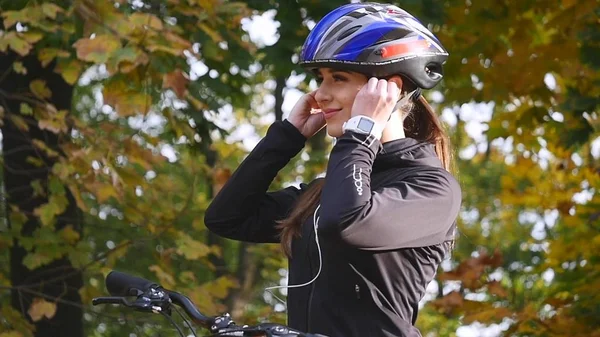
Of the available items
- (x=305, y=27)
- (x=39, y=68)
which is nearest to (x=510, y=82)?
(x=305, y=27)

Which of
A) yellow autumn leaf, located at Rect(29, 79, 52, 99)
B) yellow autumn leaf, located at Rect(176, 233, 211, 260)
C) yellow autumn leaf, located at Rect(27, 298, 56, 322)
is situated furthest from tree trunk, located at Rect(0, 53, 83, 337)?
yellow autumn leaf, located at Rect(176, 233, 211, 260)

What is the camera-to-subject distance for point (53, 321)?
7.55m

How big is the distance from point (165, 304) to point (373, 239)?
0.56 metres

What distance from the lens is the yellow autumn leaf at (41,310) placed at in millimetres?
6680

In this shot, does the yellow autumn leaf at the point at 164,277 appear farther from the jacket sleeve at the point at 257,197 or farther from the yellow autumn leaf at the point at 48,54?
the jacket sleeve at the point at 257,197

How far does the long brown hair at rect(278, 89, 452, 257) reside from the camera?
137 inches

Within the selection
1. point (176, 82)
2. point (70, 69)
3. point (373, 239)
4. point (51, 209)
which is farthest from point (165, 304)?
point (51, 209)

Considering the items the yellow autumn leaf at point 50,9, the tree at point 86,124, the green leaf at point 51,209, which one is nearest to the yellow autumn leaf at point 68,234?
the tree at point 86,124

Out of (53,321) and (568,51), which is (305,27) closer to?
(568,51)

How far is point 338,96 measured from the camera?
339 centimetres

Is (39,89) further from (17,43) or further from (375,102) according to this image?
(375,102)

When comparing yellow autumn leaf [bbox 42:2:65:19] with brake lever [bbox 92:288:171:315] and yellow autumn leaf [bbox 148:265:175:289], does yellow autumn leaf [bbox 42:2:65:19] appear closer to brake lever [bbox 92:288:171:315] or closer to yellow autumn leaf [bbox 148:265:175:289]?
yellow autumn leaf [bbox 148:265:175:289]

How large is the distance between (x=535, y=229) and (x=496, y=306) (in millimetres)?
12683

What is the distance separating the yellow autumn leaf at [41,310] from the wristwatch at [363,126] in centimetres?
387
